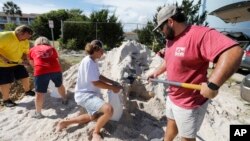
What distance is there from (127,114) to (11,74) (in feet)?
8.42

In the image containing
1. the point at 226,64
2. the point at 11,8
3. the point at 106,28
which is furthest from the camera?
the point at 11,8

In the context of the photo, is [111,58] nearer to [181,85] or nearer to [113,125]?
[113,125]

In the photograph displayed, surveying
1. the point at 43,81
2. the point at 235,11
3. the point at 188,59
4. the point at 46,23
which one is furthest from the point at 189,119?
the point at 46,23

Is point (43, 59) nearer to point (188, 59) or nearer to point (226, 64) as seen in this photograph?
point (188, 59)

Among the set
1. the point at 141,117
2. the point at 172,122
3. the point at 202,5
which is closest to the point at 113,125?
the point at 141,117

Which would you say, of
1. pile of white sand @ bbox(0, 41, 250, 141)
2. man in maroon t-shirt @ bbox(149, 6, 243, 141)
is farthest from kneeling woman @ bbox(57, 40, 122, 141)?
man in maroon t-shirt @ bbox(149, 6, 243, 141)

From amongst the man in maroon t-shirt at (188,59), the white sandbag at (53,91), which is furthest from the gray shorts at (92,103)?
the white sandbag at (53,91)

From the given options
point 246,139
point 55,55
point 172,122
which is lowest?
point 246,139

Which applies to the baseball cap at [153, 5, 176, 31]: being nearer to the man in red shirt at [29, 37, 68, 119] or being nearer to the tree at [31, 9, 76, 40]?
the man in red shirt at [29, 37, 68, 119]

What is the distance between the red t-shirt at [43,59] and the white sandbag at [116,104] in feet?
4.39

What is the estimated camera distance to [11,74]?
592 cm

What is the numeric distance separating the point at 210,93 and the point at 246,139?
156 cm

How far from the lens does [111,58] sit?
21.7ft

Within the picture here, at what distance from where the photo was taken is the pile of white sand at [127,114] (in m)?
4.58
